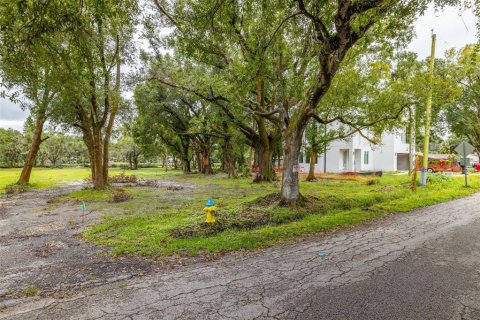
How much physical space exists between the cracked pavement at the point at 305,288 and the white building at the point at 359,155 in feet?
75.8

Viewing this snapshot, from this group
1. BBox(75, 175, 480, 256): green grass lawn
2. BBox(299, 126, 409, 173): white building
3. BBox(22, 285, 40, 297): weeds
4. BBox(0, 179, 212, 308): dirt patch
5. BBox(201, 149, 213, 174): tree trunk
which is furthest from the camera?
BBox(201, 149, 213, 174): tree trunk

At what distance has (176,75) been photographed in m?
16.6

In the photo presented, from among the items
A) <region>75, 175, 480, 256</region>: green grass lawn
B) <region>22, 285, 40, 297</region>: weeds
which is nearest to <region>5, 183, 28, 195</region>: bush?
<region>75, 175, 480, 256</region>: green grass lawn

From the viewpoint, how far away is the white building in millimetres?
28719

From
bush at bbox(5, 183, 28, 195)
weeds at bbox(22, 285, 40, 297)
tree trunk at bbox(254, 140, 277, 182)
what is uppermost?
tree trunk at bbox(254, 140, 277, 182)

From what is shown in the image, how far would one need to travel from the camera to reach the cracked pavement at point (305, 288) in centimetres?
329

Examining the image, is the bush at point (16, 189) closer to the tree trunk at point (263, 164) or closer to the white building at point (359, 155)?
the tree trunk at point (263, 164)

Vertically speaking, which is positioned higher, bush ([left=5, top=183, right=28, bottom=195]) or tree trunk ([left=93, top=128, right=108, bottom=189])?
tree trunk ([left=93, top=128, right=108, bottom=189])

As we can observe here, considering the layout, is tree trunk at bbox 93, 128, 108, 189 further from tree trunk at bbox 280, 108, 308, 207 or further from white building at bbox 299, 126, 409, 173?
white building at bbox 299, 126, 409, 173

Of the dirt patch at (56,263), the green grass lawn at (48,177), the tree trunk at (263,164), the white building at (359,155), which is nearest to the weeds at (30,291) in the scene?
the dirt patch at (56,263)

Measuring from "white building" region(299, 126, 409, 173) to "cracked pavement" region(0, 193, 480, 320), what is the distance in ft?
75.8

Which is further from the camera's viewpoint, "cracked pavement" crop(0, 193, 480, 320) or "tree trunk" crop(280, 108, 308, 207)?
"tree trunk" crop(280, 108, 308, 207)

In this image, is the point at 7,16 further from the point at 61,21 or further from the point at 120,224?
the point at 120,224

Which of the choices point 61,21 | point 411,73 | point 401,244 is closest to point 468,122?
point 411,73
